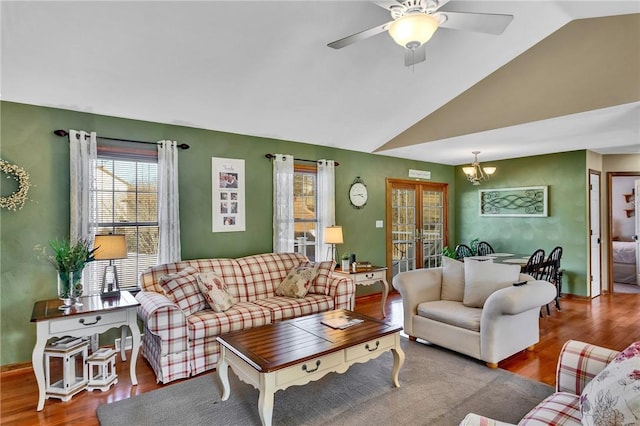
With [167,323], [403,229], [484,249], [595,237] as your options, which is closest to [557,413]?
[167,323]

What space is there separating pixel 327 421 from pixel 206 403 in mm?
909

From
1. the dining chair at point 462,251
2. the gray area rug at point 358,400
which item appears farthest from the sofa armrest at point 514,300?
the dining chair at point 462,251

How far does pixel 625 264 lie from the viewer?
7.04 metres

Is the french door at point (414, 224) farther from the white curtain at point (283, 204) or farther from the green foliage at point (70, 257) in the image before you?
the green foliage at point (70, 257)

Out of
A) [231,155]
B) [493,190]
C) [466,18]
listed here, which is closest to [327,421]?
[466,18]

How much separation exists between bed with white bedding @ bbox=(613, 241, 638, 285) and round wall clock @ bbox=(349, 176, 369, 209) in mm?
5525

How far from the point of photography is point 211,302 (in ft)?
10.9

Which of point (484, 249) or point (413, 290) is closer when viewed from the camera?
point (413, 290)

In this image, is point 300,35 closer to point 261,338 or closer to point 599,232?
point 261,338

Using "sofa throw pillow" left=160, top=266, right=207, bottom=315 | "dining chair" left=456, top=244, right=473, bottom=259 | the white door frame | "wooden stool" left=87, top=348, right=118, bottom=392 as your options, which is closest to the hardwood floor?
"wooden stool" left=87, top=348, right=118, bottom=392

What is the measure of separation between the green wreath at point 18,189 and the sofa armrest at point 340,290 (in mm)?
3048

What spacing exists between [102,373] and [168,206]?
1700 millimetres

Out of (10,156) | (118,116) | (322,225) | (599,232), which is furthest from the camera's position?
(599,232)

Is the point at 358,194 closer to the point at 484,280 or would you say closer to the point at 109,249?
the point at 484,280
